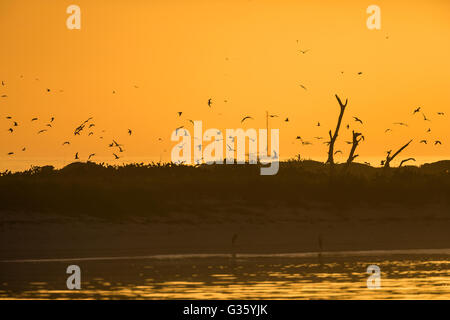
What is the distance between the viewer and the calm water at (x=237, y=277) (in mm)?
28797

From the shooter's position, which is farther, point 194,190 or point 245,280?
point 194,190

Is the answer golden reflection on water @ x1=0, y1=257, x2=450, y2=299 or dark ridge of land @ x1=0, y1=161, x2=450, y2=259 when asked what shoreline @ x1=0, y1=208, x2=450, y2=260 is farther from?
golden reflection on water @ x1=0, y1=257, x2=450, y2=299

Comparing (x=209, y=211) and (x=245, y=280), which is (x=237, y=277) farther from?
(x=209, y=211)

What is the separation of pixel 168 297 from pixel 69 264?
29.1 feet

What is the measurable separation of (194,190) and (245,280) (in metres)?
18.4

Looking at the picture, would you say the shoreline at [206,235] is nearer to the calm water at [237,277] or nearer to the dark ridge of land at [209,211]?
the dark ridge of land at [209,211]

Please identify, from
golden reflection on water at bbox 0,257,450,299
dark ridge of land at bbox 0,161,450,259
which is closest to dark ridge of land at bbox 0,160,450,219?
Result: dark ridge of land at bbox 0,161,450,259

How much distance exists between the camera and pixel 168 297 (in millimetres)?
27906

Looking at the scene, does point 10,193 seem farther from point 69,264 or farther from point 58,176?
point 69,264

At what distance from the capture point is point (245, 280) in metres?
31.7

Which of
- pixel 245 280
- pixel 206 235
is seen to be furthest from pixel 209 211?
pixel 245 280

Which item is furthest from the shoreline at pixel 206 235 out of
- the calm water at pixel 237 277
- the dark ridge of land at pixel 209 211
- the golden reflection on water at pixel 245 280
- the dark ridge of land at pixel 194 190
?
the golden reflection on water at pixel 245 280
